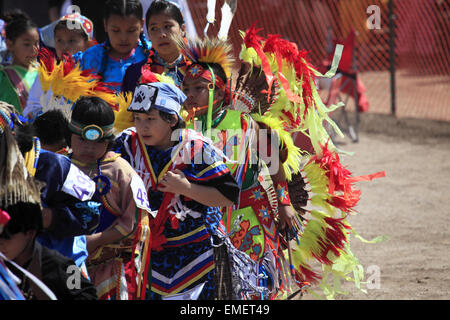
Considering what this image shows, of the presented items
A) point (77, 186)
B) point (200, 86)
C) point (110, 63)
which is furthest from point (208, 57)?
point (77, 186)

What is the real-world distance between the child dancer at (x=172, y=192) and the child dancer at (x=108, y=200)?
0.45 feet

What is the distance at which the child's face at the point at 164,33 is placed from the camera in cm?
404

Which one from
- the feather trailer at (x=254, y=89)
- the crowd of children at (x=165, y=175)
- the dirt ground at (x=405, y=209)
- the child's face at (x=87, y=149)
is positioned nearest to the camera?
the crowd of children at (x=165, y=175)

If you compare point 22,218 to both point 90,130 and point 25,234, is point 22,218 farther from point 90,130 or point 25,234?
point 90,130

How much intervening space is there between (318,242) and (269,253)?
1.71ft

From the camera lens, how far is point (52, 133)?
3006mm

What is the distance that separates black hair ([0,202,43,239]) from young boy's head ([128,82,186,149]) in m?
0.86

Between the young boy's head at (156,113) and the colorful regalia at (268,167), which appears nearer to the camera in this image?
the young boy's head at (156,113)

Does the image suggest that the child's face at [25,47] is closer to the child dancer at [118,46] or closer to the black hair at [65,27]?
the black hair at [65,27]

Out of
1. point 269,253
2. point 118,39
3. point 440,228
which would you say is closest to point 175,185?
point 269,253

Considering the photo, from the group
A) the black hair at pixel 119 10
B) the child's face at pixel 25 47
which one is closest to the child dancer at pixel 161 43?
the black hair at pixel 119 10

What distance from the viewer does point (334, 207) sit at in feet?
13.2

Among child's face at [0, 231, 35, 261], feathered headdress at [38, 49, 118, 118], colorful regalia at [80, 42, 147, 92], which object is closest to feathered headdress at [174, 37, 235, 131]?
feathered headdress at [38, 49, 118, 118]

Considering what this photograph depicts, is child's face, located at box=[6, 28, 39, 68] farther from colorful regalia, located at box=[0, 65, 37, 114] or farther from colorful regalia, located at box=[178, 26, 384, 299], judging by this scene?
colorful regalia, located at box=[178, 26, 384, 299]
